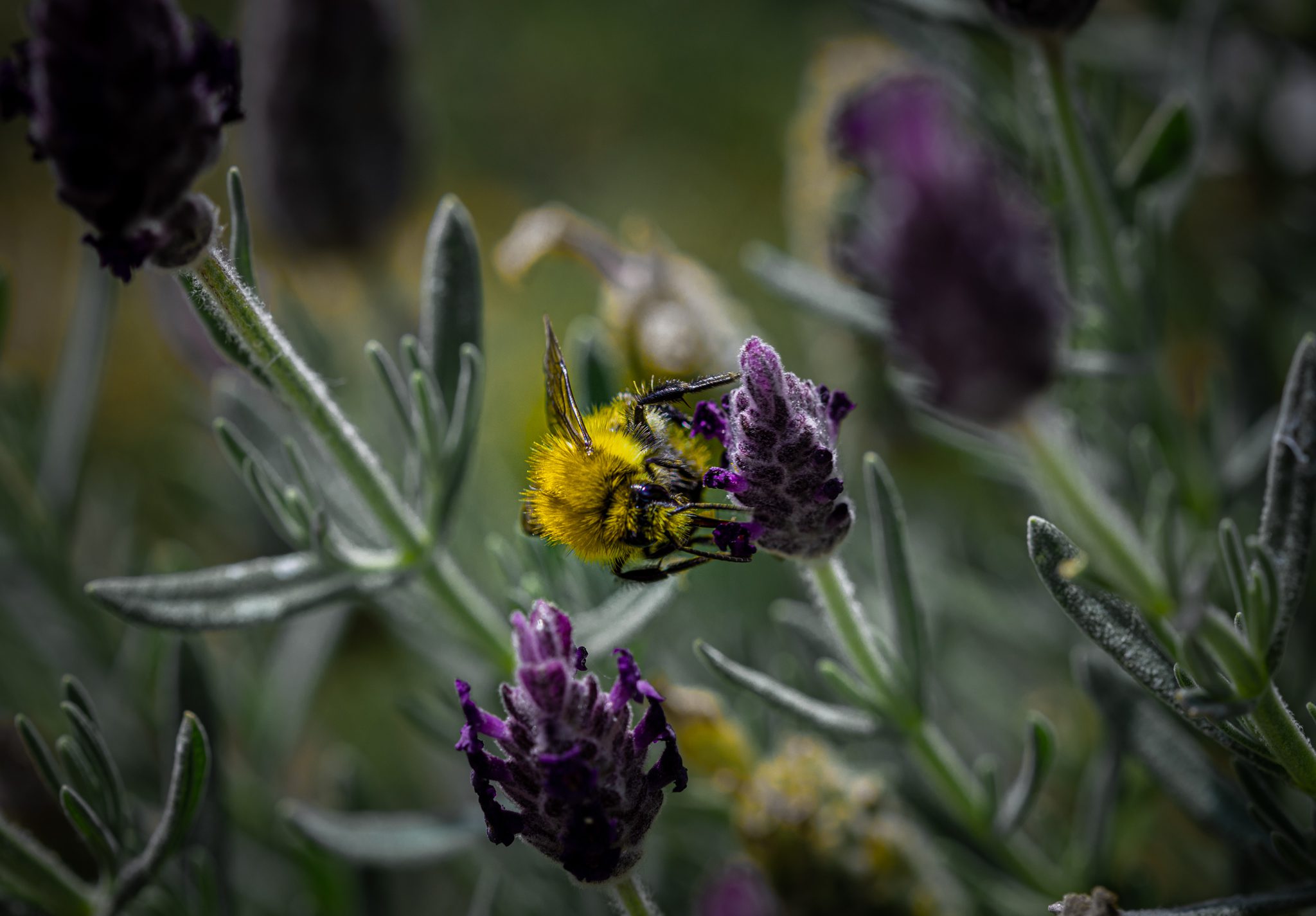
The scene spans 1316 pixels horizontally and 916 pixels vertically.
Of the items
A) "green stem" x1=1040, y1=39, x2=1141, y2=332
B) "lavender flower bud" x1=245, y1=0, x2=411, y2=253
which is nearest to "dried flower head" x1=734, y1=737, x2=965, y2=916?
"green stem" x1=1040, y1=39, x2=1141, y2=332

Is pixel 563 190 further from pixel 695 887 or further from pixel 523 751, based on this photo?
pixel 523 751

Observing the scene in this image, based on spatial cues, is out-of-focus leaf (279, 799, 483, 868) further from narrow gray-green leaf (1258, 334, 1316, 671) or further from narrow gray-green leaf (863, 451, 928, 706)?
narrow gray-green leaf (1258, 334, 1316, 671)

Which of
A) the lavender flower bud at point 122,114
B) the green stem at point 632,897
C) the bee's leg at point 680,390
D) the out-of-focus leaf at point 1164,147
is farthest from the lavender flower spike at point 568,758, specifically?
the out-of-focus leaf at point 1164,147

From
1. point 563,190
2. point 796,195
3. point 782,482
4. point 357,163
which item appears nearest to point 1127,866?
point 782,482

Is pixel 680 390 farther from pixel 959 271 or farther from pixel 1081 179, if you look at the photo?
pixel 1081 179

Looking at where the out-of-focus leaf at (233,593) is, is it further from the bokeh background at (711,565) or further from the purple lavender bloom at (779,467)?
the purple lavender bloom at (779,467)
